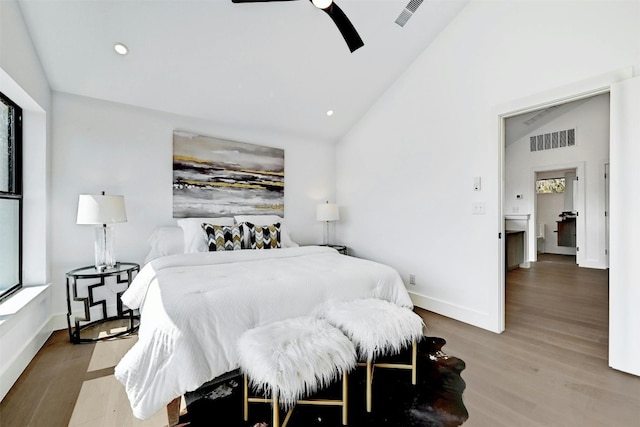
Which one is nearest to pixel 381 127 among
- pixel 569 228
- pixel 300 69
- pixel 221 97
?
pixel 300 69

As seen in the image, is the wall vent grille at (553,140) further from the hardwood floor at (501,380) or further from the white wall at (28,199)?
the white wall at (28,199)

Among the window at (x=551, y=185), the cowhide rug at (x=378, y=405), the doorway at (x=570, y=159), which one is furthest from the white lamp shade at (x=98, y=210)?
the window at (x=551, y=185)

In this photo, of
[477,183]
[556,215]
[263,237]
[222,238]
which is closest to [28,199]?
[222,238]

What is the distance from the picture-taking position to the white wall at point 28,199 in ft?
6.06

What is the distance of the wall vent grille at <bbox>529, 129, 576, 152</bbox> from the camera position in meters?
5.66

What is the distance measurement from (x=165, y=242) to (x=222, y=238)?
2.03ft

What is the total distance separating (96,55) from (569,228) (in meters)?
10.3

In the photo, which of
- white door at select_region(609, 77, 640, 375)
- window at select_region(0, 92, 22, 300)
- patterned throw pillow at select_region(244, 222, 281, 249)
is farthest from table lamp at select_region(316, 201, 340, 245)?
window at select_region(0, 92, 22, 300)

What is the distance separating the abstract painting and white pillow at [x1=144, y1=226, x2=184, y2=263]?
322 millimetres

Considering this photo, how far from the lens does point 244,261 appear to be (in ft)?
8.61

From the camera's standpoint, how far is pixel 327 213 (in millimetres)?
4254

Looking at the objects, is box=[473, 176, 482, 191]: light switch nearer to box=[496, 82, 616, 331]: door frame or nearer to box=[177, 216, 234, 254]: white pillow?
box=[496, 82, 616, 331]: door frame

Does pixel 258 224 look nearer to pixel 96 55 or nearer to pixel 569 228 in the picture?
pixel 96 55

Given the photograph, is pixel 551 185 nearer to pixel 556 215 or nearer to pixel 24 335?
pixel 556 215
